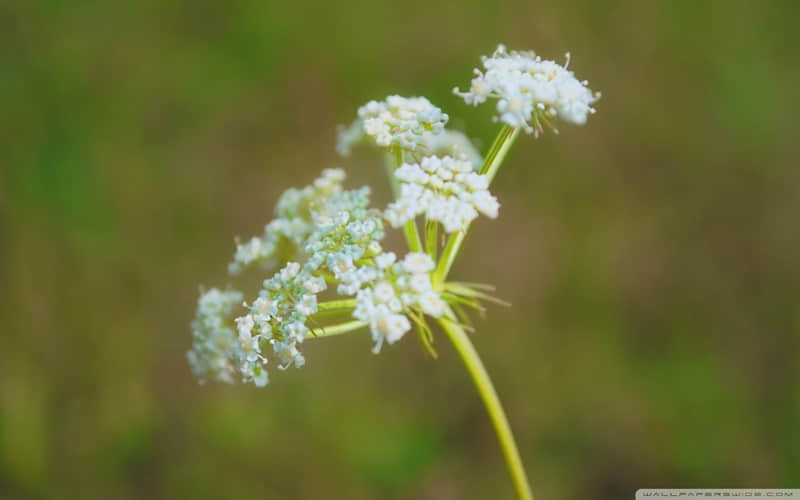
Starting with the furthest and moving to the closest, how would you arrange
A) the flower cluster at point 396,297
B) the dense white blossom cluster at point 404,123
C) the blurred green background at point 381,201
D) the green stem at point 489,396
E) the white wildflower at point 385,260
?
the blurred green background at point 381,201 → the dense white blossom cluster at point 404,123 → the green stem at point 489,396 → the white wildflower at point 385,260 → the flower cluster at point 396,297

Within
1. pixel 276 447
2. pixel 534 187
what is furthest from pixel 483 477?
pixel 534 187

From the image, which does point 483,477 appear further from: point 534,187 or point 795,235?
point 795,235

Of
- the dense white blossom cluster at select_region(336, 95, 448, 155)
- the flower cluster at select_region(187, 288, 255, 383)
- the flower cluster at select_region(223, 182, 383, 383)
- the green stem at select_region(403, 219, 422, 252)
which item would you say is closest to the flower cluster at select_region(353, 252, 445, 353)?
the flower cluster at select_region(223, 182, 383, 383)

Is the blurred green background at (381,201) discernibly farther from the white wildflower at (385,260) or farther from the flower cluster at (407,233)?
the white wildflower at (385,260)

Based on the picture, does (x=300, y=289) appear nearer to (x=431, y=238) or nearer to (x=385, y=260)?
(x=385, y=260)

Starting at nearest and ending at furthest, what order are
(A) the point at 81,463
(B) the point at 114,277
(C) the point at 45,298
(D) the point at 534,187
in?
(A) the point at 81,463, (C) the point at 45,298, (B) the point at 114,277, (D) the point at 534,187

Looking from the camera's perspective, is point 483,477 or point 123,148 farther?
point 123,148

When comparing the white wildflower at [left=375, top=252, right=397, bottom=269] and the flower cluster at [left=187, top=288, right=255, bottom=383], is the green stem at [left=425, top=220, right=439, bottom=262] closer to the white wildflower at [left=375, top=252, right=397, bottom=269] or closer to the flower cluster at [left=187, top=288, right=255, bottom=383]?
the white wildflower at [left=375, top=252, right=397, bottom=269]

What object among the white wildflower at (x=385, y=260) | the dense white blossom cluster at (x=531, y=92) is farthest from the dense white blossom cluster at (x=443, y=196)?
the dense white blossom cluster at (x=531, y=92)
